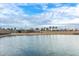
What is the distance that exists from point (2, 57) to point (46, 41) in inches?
17.4

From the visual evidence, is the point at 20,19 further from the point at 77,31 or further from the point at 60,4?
the point at 77,31

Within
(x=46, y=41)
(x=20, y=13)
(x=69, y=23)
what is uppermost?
(x=20, y=13)

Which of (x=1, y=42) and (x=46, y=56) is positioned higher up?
(x=1, y=42)

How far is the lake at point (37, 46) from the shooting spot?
1.65 m

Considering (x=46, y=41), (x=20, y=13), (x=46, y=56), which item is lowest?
(x=46, y=56)

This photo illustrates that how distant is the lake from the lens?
165cm

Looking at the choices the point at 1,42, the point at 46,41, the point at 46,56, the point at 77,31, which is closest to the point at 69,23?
the point at 77,31

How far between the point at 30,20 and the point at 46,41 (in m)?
0.25

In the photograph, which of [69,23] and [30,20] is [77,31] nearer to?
[69,23]

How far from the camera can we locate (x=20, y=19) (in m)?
1.68

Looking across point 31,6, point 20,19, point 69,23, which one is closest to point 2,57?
point 20,19

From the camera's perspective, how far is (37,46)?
5.47 ft

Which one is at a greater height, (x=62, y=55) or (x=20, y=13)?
(x=20, y=13)

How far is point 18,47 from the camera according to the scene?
167 cm
